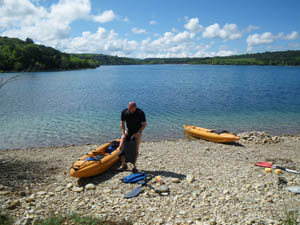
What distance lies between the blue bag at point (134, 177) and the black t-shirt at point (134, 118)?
145cm

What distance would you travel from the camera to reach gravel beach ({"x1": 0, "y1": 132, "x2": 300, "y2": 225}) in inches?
203

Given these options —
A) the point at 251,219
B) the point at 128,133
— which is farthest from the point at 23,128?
the point at 251,219

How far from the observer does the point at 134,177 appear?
23.3ft

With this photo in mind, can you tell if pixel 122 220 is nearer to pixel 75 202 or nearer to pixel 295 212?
pixel 75 202

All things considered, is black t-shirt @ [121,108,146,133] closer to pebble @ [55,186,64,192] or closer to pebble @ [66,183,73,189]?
pebble @ [66,183,73,189]

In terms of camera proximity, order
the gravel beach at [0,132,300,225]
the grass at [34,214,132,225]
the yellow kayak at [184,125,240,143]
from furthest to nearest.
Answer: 1. the yellow kayak at [184,125,240,143]
2. the gravel beach at [0,132,300,225]
3. the grass at [34,214,132,225]

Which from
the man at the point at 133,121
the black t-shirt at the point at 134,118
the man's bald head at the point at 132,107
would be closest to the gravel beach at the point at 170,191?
the man at the point at 133,121

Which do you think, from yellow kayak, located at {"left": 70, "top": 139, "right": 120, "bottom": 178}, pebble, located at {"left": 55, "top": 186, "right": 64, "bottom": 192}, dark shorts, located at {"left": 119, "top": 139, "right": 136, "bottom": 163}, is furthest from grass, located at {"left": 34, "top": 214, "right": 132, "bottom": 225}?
dark shorts, located at {"left": 119, "top": 139, "right": 136, "bottom": 163}

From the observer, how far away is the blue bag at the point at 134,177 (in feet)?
22.9

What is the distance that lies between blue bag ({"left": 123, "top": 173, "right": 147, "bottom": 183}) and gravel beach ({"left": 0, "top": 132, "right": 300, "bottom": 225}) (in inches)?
9.1

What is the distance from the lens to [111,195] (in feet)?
20.5

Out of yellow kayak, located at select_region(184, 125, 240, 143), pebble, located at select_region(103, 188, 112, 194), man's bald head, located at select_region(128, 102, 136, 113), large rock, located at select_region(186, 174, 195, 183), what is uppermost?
man's bald head, located at select_region(128, 102, 136, 113)

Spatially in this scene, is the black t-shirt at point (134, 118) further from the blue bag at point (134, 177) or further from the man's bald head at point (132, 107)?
the blue bag at point (134, 177)

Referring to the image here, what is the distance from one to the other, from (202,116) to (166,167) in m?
12.8
